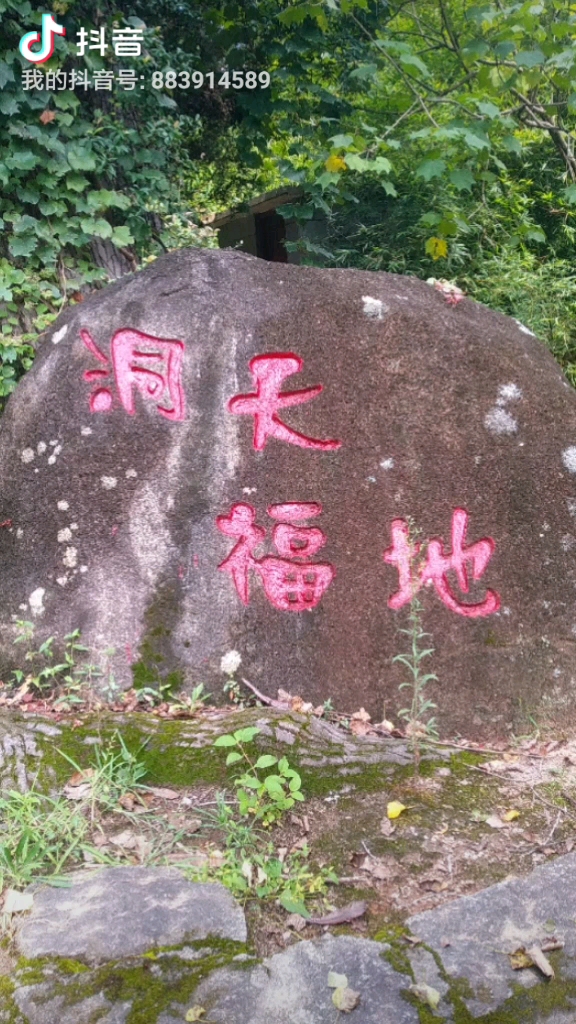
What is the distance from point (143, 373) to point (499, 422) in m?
1.68

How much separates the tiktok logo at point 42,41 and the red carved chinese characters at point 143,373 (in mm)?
2185

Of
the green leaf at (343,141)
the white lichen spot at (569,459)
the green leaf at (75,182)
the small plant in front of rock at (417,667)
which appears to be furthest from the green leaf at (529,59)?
the small plant in front of rock at (417,667)

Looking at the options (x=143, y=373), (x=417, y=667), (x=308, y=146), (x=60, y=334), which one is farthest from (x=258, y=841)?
(x=308, y=146)

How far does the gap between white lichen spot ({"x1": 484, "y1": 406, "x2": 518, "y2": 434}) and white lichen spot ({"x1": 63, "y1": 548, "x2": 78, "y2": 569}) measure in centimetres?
197

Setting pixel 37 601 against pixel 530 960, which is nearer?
pixel 530 960

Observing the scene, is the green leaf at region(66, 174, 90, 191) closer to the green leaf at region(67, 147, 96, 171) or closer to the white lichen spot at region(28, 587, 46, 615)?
the green leaf at region(67, 147, 96, 171)

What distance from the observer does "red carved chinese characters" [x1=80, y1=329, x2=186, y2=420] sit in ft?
11.8

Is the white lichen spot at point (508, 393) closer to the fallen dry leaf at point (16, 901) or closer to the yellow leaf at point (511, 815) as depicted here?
the yellow leaf at point (511, 815)

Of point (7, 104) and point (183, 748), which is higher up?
point (7, 104)

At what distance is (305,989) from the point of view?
1.91m

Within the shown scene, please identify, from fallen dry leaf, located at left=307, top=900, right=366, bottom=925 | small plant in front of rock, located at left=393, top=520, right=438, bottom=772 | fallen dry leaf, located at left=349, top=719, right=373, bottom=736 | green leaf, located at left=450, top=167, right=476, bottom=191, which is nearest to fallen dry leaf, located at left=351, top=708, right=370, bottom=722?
fallen dry leaf, located at left=349, top=719, right=373, bottom=736

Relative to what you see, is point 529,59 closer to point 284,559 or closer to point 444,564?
point 444,564

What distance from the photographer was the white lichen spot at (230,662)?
→ 11.0ft

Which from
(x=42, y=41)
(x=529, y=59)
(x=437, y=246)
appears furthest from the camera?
(x=437, y=246)
